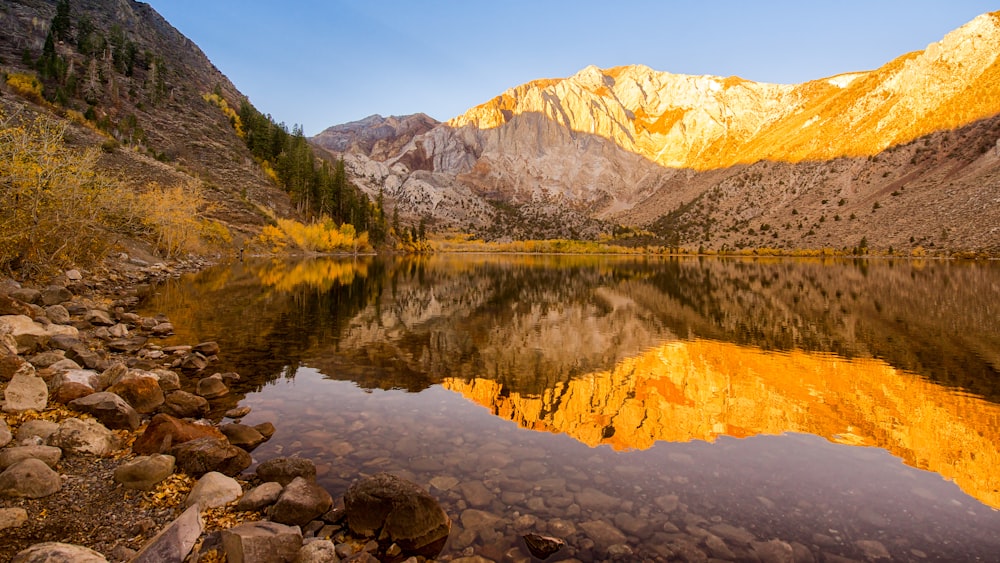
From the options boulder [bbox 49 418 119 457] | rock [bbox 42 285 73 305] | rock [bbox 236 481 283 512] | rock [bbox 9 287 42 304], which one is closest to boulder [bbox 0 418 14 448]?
boulder [bbox 49 418 119 457]

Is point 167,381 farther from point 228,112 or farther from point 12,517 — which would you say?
point 228,112

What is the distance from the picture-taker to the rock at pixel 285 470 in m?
7.59

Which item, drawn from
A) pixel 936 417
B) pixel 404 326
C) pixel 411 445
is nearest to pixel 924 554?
pixel 936 417

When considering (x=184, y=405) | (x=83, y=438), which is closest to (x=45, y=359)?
(x=184, y=405)

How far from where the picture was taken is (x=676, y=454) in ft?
31.7

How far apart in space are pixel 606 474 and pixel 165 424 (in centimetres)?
755

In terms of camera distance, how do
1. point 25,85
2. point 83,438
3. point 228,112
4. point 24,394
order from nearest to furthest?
1. point 83,438
2. point 24,394
3. point 25,85
4. point 228,112

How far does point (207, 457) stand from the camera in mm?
7746

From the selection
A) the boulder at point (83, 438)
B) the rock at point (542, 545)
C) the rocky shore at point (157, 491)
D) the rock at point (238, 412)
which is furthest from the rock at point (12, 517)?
the rock at point (542, 545)

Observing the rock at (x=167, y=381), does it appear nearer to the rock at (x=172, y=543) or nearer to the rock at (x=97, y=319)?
the rock at (x=172, y=543)

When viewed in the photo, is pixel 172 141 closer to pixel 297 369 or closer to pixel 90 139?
pixel 90 139

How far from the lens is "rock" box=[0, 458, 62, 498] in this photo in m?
5.82

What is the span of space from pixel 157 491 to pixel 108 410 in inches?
120

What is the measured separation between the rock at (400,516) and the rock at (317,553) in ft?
2.33
